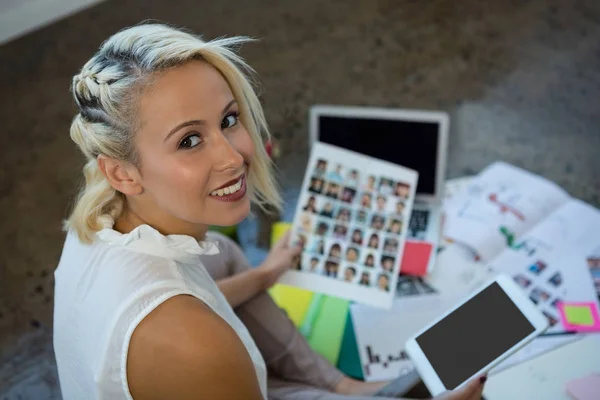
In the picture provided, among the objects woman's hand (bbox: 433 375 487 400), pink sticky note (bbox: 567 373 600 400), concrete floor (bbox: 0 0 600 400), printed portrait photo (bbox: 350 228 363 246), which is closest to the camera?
woman's hand (bbox: 433 375 487 400)

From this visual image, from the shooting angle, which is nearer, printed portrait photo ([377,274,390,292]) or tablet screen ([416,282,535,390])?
tablet screen ([416,282,535,390])

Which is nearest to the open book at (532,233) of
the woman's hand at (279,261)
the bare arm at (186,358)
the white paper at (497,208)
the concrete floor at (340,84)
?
the white paper at (497,208)

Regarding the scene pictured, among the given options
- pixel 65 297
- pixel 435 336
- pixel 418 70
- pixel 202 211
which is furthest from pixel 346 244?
pixel 418 70

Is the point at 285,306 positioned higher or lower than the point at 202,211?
lower

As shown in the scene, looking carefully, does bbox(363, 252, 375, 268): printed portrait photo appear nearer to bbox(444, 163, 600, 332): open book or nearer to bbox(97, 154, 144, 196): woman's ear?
bbox(444, 163, 600, 332): open book

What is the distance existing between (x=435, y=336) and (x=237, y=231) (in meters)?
0.81

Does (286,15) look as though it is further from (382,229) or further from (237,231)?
(382,229)

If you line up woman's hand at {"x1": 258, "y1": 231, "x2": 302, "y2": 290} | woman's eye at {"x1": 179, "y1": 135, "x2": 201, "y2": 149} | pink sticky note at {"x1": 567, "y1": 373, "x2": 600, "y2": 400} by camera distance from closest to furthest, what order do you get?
woman's eye at {"x1": 179, "y1": 135, "x2": 201, "y2": 149}
pink sticky note at {"x1": 567, "y1": 373, "x2": 600, "y2": 400}
woman's hand at {"x1": 258, "y1": 231, "x2": 302, "y2": 290}

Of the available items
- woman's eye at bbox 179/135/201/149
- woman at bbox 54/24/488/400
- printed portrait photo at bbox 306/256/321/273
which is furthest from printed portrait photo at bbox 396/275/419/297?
woman's eye at bbox 179/135/201/149

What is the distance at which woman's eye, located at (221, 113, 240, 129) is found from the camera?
0.92 metres

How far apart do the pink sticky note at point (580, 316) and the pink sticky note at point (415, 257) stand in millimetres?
318

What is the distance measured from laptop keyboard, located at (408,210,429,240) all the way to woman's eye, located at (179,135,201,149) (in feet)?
2.60

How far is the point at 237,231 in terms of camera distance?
175 centimetres

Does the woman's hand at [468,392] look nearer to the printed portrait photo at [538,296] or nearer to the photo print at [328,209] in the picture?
the printed portrait photo at [538,296]
